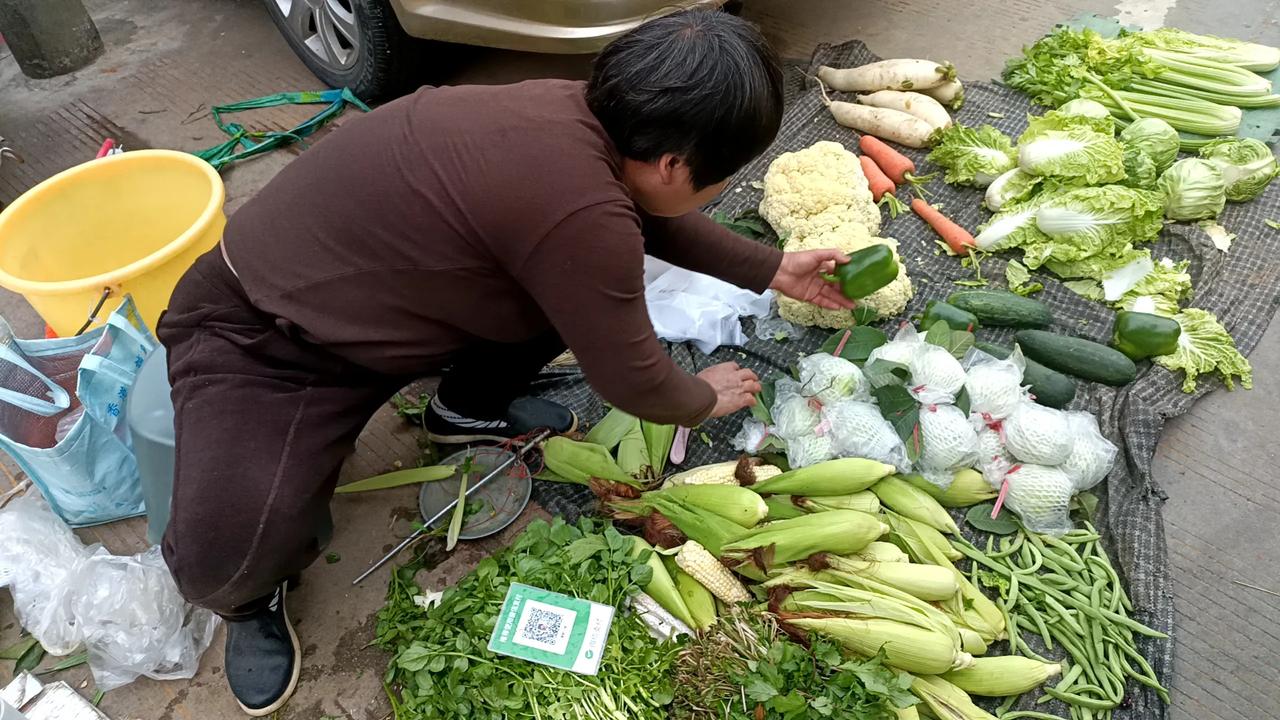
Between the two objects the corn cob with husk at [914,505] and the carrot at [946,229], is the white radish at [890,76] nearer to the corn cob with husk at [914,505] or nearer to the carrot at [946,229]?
the carrot at [946,229]

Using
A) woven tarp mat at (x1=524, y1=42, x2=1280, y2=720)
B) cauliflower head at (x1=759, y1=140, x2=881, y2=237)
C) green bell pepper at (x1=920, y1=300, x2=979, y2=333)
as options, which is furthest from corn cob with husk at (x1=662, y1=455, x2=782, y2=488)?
cauliflower head at (x1=759, y1=140, x2=881, y2=237)

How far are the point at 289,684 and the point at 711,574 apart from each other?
1.22 meters

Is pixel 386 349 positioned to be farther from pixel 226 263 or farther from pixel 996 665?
pixel 996 665

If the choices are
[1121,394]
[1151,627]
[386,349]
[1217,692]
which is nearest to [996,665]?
[1151,627]

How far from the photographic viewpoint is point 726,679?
1787 mm

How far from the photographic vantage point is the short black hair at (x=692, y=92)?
53.8 inches

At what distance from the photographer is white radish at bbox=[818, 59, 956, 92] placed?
3.53 m

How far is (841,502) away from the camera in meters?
2.16

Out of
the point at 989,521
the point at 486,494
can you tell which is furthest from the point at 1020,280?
the point at 486,494

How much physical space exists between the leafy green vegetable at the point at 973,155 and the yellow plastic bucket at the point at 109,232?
117 inches

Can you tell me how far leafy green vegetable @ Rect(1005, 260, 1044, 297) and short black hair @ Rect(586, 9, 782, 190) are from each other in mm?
1875

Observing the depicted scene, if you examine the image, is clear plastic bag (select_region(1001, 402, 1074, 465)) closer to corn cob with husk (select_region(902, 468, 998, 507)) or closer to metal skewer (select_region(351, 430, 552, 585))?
corn cob with husk (select_region(902, 468, 998, 507))

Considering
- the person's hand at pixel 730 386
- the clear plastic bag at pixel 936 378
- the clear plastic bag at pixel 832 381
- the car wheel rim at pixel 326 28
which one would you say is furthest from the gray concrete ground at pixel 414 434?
the clear plastic bag at pixel 832 381

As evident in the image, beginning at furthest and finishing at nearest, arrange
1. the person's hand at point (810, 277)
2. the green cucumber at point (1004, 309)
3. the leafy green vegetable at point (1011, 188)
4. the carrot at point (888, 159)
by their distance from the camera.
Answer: the carrot at point (888, 159)
the leafy green vegetable at point (1011, 188)
the green cucumber at point (1004, 309)
the person's hand at point (810, 277)
